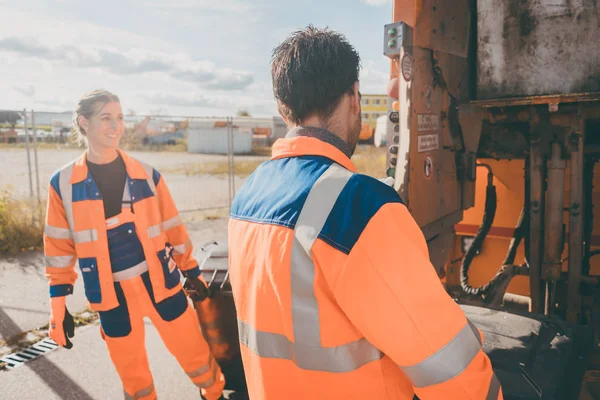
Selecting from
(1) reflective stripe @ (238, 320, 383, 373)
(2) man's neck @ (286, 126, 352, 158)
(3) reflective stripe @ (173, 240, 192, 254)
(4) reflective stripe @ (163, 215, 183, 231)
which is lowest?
(3) reflective stripe @ (173, 240, 192, 254)

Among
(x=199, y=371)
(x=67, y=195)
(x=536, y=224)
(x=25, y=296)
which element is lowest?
(x=25, y=296)

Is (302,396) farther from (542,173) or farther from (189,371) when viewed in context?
(542,173)

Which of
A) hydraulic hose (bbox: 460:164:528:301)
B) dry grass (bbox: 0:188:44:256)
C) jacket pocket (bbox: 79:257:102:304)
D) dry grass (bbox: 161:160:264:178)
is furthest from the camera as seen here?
dry grass (bbox: 161:160:264:178)

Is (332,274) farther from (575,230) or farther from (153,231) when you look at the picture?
(575,230)

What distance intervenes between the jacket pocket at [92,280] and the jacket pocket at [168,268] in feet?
1.18

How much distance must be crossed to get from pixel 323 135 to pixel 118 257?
6.48 ft

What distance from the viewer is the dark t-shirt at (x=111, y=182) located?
2.97 metres

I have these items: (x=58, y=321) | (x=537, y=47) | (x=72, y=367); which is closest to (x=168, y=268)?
(x=58, y=321)

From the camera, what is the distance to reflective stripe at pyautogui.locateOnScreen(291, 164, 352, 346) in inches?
47.1

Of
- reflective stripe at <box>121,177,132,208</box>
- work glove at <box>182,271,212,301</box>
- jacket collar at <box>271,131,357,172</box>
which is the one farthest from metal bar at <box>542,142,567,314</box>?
reflective stripe at <box>121,177,132,208</box>

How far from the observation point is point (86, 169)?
9.78ft

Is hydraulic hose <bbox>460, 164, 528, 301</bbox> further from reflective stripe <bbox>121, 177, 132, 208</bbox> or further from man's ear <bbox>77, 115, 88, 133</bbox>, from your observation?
man's ear <bbox>77, 115, 88, 133</bbox>

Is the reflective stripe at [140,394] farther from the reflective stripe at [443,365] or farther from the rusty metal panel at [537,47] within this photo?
the rusty metal panel at [537,47]

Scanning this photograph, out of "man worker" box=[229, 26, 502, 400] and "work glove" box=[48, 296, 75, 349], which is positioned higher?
"man worker" box=[229, 26, 502, 400]
